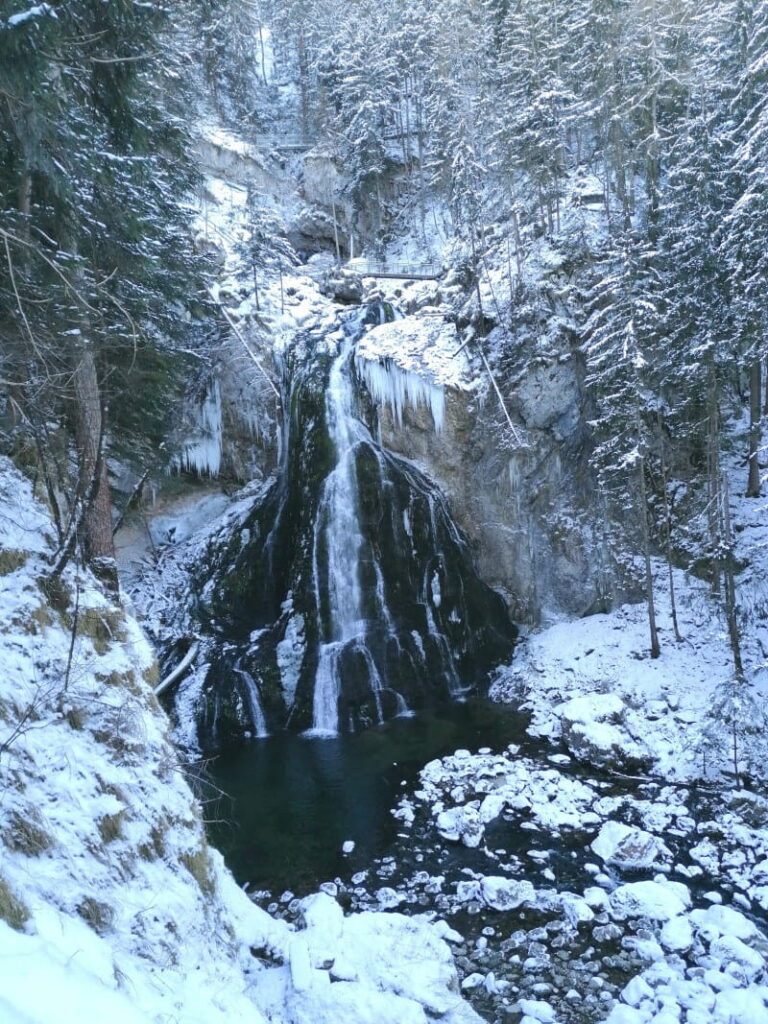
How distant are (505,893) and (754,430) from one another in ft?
36.4

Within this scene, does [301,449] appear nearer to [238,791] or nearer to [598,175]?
[238,791]

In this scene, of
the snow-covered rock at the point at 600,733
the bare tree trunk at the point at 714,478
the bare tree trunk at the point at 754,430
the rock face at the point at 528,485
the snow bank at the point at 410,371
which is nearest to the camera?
the snow-covered rock at the point at 600,733

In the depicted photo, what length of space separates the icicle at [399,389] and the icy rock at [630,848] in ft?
36.7

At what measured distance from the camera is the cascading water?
1459 cm

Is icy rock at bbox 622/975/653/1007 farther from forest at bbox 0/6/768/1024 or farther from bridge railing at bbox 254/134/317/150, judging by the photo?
bridge railing at bbox 254/134/317/150

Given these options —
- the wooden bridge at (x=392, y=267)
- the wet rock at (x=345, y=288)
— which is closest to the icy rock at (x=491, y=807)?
→ the wet rock at (x=345, y=288)

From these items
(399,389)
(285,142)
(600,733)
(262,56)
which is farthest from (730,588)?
(262,56)

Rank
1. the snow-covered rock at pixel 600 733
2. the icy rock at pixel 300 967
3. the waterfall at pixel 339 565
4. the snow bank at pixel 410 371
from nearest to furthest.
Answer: the icy rock at pixel 300 967
the snow-covered rock at pixel 600 733
the waterfall at pixel 339 565
the snow bank at pixel 410 371

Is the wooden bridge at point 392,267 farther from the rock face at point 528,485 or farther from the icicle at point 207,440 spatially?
the rock face at point 528,485

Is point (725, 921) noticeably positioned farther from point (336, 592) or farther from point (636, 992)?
point (336, 592)

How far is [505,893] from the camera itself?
27.0ft

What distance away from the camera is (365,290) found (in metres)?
22.5

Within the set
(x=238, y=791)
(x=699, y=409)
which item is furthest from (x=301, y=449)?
(x=699, y=409)

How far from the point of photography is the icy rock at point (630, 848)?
889 cm
